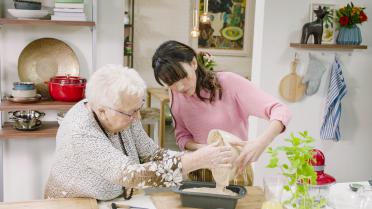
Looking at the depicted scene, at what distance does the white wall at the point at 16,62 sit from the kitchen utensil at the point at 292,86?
1268 mm

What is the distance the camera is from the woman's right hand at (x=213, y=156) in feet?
5.16

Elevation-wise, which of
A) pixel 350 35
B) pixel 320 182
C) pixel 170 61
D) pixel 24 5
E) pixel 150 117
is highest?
pixel 24 5

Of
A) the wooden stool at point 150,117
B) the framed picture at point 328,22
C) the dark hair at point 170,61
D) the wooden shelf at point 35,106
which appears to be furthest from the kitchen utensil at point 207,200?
the wooden stool at point 150,117

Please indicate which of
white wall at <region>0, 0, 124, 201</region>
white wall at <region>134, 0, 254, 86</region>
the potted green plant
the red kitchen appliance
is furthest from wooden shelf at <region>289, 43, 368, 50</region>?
white wall at <region>134, 0, 254, 86</region>

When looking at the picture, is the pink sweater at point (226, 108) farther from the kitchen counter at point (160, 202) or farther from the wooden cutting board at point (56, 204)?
the wooden cutting board at point (56, 204)

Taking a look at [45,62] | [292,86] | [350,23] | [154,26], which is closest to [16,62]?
[45,62]

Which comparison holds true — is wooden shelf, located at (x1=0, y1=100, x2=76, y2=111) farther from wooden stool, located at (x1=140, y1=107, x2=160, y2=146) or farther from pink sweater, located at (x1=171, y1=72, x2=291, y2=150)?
wooden stool, located at (x1=140, y1=107, x2=160, y2=146)

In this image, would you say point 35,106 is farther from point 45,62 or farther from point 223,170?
point 223,170

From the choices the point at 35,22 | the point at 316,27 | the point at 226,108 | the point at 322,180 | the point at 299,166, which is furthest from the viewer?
the point at 316,27

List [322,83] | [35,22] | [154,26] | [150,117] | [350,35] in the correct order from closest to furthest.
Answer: [35,22], [350,35], [322,83], [150,117], [154,26]

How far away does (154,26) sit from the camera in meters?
5.90

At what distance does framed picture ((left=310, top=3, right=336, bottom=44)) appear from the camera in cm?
336

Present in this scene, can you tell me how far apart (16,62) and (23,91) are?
29cm

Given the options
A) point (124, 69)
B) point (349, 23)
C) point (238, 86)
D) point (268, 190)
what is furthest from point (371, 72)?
point (124, 69)
